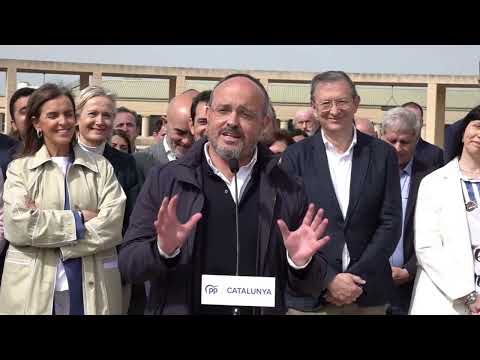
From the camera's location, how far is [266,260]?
11.1 feet

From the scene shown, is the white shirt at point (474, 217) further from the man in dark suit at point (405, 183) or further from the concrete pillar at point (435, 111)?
the concrete pillar at point (435, 111)

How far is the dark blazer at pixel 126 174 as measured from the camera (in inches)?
206

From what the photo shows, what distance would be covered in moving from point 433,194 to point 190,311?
6.70 ft

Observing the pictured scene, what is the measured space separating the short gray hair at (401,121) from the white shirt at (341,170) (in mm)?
1224

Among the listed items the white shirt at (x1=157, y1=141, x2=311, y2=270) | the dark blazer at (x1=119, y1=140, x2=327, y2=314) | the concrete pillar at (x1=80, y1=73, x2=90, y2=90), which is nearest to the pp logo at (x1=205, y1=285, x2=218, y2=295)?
the dark blazer at (x1=119, y1=140, x2=327, y2=314)

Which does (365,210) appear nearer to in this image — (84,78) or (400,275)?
(400,275)

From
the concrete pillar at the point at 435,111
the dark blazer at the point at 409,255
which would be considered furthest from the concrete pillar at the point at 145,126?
the dark blazer at the point at 409,255

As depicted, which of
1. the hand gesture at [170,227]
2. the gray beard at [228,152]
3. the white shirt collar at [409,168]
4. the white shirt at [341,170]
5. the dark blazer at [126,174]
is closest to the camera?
the hand gesture at [170,227]

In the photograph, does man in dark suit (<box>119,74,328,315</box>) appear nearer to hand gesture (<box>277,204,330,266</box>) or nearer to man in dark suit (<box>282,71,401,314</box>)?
hand gesture (<box>277,204,330,266</box>)

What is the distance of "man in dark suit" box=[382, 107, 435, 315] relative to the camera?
217 inches

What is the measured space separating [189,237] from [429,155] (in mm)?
3318

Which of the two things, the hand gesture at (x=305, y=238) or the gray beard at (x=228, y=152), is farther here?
the gray beard at (x=228, y=152)

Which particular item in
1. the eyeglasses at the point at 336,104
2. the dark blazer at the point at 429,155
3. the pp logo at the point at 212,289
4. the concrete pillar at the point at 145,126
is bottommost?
the pp logo at the point at 212,289
